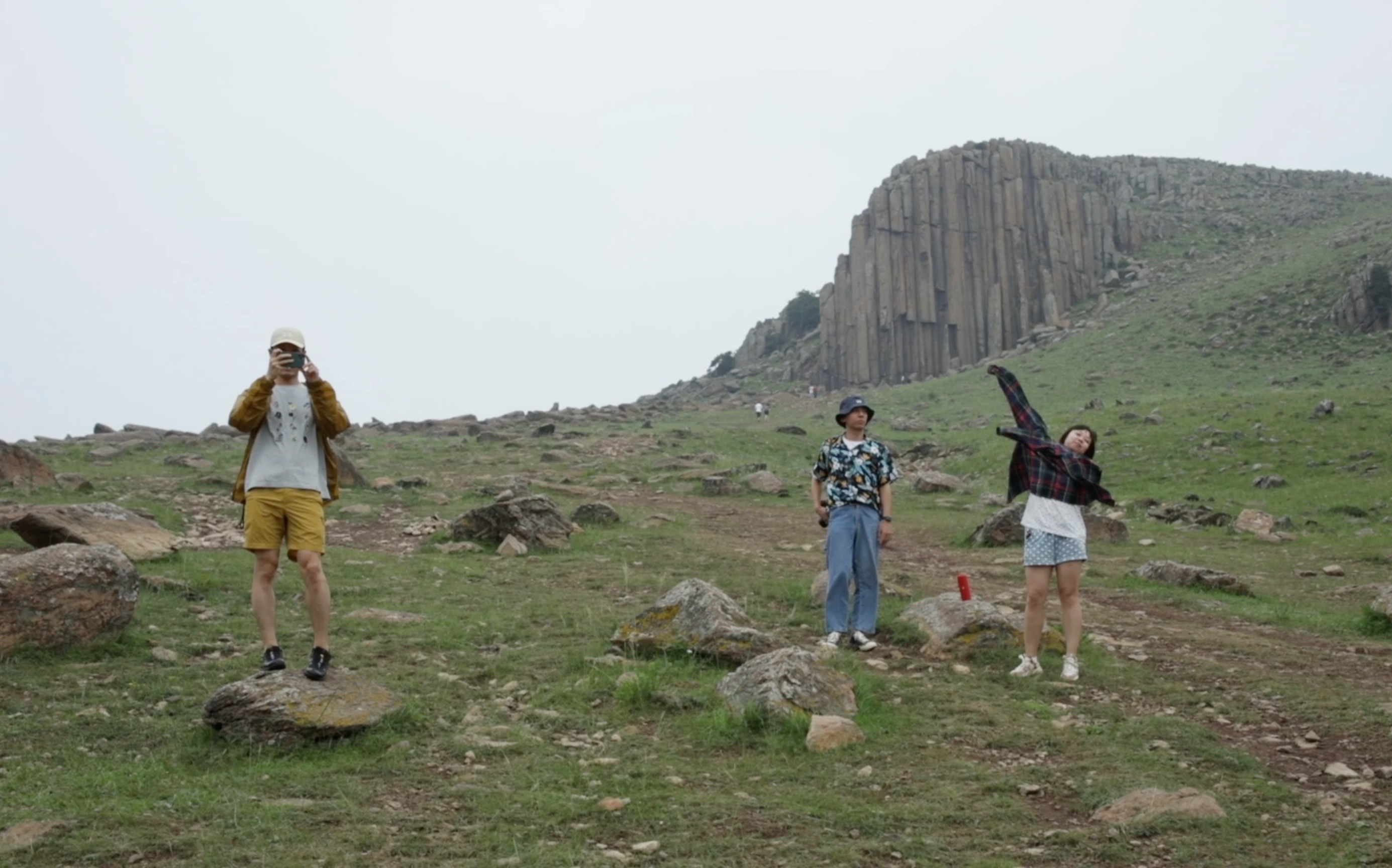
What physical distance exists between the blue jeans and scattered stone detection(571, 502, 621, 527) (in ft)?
28.1

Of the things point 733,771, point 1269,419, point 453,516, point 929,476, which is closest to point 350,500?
point 453,516

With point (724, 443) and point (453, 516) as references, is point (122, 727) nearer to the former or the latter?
point (453, 516)

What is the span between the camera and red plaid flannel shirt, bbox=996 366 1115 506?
8.94 metres

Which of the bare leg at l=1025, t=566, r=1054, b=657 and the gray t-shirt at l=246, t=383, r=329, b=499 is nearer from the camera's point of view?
the gray t-shirt at l=246, t=383, r=329, b=499

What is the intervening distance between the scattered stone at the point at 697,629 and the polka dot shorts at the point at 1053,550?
7.31ft

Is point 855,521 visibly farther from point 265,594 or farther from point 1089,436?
point 265,594

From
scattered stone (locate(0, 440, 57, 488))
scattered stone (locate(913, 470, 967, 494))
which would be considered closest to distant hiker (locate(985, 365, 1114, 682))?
scattered stone (locate(913, 470, 967, 494))

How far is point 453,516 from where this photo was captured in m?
19.1

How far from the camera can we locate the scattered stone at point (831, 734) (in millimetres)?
6891

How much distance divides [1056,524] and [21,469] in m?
17.7

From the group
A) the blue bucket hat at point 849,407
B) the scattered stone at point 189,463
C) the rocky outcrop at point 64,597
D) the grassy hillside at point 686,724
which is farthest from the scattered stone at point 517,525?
the scattered stone at point 189,463

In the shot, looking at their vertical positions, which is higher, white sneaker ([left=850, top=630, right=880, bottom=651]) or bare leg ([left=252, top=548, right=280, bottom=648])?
bare leg ([left=252, top=548, right=280, bottom=648])

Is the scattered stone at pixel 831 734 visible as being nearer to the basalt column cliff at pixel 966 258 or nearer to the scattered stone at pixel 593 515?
the scattered stone at pixel 593 515

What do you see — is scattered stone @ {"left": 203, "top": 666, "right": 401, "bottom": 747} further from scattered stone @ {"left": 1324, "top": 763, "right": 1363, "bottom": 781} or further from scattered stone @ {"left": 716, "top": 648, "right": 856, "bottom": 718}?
scattered stone @ {"left": 1324, "top": 763, "right": 1363, "bottom": 781}
